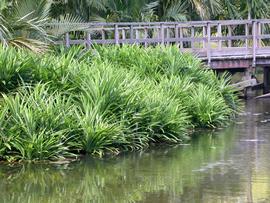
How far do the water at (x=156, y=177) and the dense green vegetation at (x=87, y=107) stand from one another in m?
0.42

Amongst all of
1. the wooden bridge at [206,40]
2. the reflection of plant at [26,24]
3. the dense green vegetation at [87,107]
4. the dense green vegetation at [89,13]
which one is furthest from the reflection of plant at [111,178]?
the wooden bridge at [206,40]

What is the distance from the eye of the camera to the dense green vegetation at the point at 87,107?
12359mm

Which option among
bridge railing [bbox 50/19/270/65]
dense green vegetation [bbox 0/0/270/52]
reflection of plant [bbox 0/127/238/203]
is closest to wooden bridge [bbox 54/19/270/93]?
bridge railing [bbox 50/19/270/65]

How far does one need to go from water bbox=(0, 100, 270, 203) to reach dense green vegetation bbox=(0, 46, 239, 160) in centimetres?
42

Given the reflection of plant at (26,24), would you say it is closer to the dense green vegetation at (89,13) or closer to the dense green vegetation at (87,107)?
the dense green vegetation at (89,13)

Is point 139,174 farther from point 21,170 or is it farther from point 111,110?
point 111,110

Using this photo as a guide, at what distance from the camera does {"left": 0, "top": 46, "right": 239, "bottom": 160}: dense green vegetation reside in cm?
1236

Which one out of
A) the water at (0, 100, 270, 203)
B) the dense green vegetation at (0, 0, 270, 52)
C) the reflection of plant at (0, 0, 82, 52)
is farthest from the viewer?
the dense green vegetation at (0, 0, 270, 52)

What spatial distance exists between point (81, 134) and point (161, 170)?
75.9 inches

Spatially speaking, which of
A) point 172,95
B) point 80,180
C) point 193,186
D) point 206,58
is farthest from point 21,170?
point 206,58

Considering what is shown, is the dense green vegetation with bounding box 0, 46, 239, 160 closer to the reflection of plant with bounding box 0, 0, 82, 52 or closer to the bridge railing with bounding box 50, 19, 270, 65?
the reflection of plant with bounding box 0, 0, 82, 52

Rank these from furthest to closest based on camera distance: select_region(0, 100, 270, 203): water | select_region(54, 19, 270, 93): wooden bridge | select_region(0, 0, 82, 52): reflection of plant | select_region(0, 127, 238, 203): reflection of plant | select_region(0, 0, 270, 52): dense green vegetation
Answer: select_region(54, 19, 270, 93): wooden bridge < select_region(0, 0, 270, 52): dense green vegetation < select_region(0, 0, 82, 52): reflection of plant < select_region(0, 127, 238, 203): reflection of plant < select_region(0, 100, 270, 203): water

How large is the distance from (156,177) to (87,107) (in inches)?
110

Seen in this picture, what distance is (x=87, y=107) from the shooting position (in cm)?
1327
